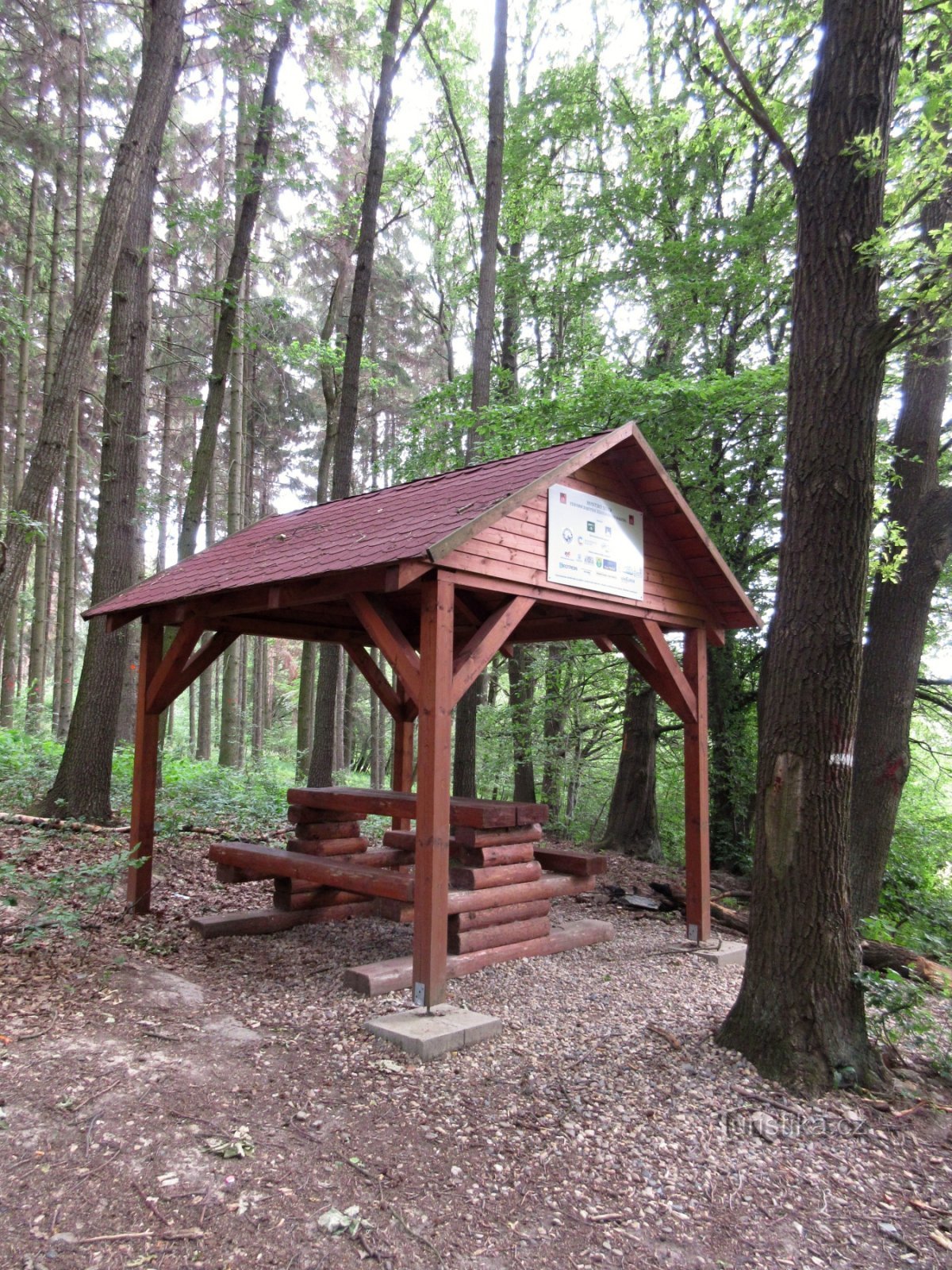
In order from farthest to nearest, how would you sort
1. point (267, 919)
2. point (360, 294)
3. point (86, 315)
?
1. point (360, 294)
2. point (267, 919)
3. point (86, 315)

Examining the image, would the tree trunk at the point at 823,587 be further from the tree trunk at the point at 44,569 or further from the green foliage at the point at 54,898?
the tree trunk at the point at 44,569

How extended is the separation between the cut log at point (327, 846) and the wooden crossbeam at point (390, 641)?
2.31m

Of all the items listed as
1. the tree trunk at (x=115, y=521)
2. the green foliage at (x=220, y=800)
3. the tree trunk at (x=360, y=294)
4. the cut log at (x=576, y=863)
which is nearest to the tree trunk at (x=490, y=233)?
the tree trunk at (x=360, y=294)

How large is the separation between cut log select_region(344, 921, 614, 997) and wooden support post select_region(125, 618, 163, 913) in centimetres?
215

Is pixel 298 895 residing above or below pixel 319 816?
below

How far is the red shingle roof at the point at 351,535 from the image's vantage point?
500 cm

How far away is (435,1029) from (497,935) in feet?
5.26

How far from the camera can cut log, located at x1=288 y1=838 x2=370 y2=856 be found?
6.69 metres

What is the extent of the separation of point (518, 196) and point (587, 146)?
1.41 metres

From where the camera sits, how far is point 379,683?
834 centimetres

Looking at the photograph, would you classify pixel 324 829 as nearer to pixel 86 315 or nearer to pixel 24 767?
pixel 86 315

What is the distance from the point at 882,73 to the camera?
4480mm

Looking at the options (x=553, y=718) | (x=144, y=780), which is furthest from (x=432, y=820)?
(x=553, y=718)

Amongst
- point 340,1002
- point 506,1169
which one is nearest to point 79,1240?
point 506,1169
